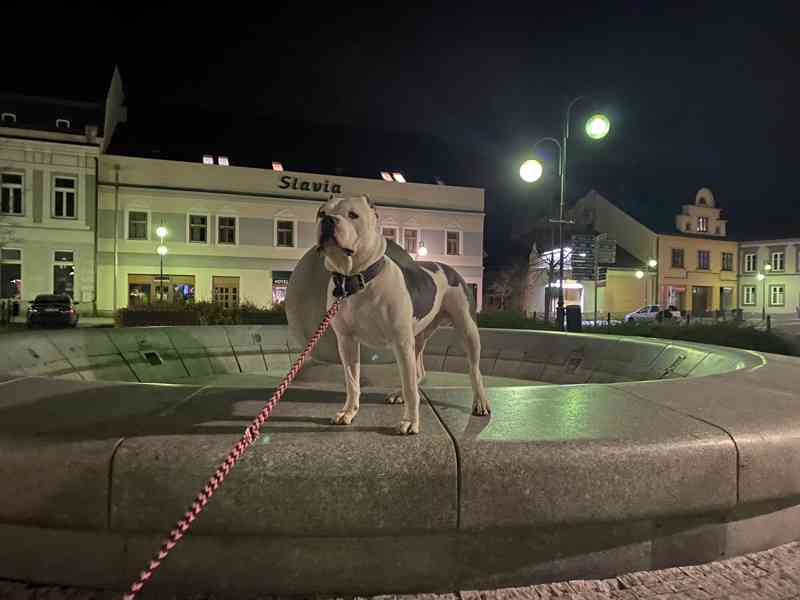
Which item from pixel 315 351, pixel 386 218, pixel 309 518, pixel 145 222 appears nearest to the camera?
pixel 309 518

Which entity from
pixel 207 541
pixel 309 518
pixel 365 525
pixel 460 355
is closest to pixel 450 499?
pixel 365 525

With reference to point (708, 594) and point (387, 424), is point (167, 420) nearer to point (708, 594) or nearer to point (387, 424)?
point (387, 424)

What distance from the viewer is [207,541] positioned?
252 centimetres

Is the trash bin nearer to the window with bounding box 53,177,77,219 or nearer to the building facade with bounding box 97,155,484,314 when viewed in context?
the building facade with bounding box 97,155,484,314

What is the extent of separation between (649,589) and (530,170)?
11272mm

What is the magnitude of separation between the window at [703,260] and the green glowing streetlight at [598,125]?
41257 mm

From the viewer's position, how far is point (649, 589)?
8.45 ft

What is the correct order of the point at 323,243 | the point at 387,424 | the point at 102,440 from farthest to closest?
the point at 387,424 → the point at 323,243 → the point at 102,440

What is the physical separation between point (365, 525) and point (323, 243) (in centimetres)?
146

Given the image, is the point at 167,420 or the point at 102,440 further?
the point at 167,420

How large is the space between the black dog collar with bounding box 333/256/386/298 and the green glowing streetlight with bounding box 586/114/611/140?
38.2ft

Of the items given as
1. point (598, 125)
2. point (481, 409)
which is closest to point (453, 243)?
point (598, 125)

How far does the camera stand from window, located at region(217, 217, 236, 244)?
33.4 meters

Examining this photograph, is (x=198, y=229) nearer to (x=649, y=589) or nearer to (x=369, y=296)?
(x=369, y=296)
